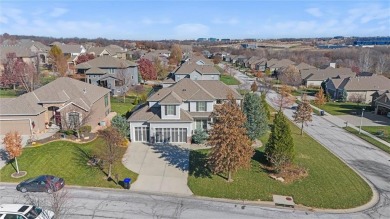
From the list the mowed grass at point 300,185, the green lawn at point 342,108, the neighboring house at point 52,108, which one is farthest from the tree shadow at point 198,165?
the green lawn at point 342,108

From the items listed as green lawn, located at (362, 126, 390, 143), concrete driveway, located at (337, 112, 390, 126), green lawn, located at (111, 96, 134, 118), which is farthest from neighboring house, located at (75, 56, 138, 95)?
green lawn, located at (362, 126, 390, 143)

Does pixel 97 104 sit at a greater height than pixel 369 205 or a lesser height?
greater

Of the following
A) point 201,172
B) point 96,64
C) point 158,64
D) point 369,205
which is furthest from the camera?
point 158,64

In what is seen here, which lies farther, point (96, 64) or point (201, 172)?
point (96, 64)

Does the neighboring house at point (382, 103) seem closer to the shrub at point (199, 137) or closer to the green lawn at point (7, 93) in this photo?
the shrub at point (199, 137)

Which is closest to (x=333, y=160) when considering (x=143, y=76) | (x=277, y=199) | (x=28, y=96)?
(x=277, y=199)

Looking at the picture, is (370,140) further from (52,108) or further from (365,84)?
(52,108)

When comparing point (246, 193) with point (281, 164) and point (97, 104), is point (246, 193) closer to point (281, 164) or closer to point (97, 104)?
point (281, 164)
